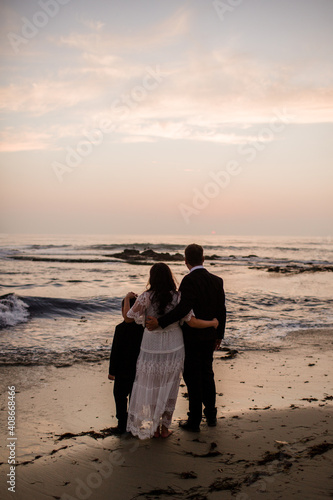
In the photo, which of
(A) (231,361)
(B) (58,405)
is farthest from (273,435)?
(A) (231,361)

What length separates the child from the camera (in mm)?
4014

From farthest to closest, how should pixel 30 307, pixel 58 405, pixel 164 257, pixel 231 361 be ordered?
pixel 164 257 → pixel 30 307 → pixel 231 361 → pixel 58 405

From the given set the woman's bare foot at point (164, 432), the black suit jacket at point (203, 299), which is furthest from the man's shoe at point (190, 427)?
the black suit jacket at point (203, 299)

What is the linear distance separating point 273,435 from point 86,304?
9606 mm

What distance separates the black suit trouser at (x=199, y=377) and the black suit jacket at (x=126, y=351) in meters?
0.55

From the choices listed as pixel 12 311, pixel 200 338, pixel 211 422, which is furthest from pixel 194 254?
pixel 12 311

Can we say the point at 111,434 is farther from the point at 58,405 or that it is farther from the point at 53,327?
the point at 53,327

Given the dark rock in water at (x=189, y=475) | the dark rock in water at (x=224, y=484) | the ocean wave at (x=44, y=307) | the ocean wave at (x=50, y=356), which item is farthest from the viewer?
the ocean wave at (x=44, y=307)

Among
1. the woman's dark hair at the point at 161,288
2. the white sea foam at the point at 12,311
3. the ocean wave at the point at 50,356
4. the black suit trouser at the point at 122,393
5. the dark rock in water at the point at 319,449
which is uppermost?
the woman's dark hair at the point at 161,288

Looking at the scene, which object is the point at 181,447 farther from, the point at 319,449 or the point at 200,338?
the point at 319,449

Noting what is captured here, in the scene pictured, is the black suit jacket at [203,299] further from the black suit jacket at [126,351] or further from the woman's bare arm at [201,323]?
the black suit jacket at [126,351]

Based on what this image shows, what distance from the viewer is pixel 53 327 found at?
9898 millimetres

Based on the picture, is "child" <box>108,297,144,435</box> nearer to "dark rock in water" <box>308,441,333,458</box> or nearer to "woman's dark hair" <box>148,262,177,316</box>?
"woman's dark hair" <box>148,262,177,316</box>

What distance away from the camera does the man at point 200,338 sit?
A: 13.4 ft
